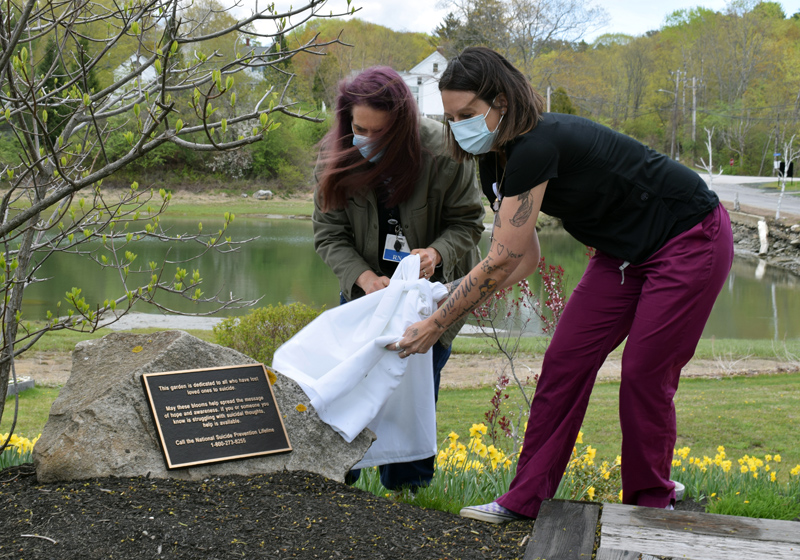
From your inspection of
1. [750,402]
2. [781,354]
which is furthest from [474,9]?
[750,402]

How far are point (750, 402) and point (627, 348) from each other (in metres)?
6.41

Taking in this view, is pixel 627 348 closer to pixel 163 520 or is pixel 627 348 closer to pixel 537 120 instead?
pixel 537 120

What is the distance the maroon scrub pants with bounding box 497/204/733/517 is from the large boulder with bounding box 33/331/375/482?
84cm

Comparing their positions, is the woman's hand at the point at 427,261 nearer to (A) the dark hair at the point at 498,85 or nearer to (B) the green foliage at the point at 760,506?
(A) the dark hair at the point at 498,85

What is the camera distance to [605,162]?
255 centimetres

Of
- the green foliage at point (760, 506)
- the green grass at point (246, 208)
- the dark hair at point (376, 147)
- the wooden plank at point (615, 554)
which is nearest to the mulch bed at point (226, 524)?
the wooden plank at point (615, 554)

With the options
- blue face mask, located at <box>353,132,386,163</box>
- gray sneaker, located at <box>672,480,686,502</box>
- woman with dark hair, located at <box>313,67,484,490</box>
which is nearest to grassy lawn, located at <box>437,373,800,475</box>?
gray sneaker, located at <box>672,480,686,502</box>

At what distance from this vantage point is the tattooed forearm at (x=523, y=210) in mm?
2449

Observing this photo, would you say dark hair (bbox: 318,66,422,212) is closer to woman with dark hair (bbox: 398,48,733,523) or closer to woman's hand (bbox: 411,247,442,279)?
woman's hand (bbox: 411,247,442,279)

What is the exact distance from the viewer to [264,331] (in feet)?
23.3

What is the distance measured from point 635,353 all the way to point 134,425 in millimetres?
1961

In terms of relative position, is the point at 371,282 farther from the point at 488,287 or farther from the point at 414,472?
the point at 414,472

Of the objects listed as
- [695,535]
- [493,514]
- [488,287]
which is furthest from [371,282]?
[695,535]

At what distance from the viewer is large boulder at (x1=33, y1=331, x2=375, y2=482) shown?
280cm
